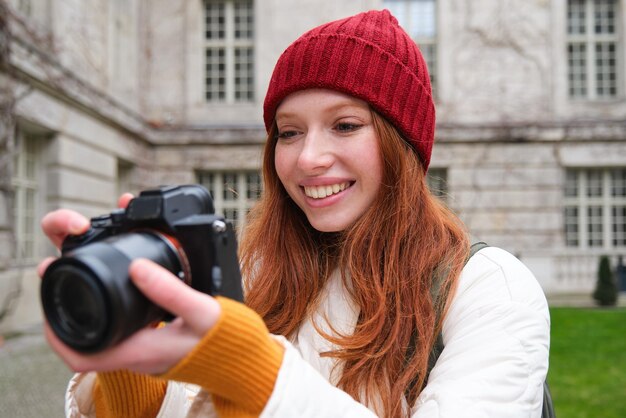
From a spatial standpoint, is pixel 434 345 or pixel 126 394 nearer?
pixel 126 394

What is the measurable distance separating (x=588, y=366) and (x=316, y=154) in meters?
5.40

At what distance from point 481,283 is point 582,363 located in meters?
5.41

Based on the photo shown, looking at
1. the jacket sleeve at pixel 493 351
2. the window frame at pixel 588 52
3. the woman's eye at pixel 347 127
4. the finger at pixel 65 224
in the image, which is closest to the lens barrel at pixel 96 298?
the finger at pixel 65 224

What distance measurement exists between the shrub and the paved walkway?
9.86 metres

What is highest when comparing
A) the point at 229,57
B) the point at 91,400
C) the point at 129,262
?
the point at 229,57

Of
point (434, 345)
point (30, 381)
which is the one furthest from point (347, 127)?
point (30, 381)

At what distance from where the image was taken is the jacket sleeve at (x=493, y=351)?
1.17 metres

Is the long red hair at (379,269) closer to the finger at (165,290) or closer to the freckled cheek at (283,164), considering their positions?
the freckled cheek at (283,164)

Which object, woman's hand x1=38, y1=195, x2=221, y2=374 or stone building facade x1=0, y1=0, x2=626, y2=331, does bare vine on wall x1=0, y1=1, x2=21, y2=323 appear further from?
woman's hand x1=38, y1=195, x2=221, y2=374

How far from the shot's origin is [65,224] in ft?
3.62

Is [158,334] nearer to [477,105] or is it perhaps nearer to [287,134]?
[287,134]

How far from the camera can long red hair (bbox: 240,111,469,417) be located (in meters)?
1.43

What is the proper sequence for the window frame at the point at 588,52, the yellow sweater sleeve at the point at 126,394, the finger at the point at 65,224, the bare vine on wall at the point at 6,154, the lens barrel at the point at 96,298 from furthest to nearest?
the window frame at the point at 588,52
the bare vine on wall at the point at 6,154
the yellow sweater sleeve at the point at 126,394
the finger at the point at 65,224
the lens barrel at the point at 96,298

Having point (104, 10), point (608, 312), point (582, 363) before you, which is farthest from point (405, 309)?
point (104, 10)
